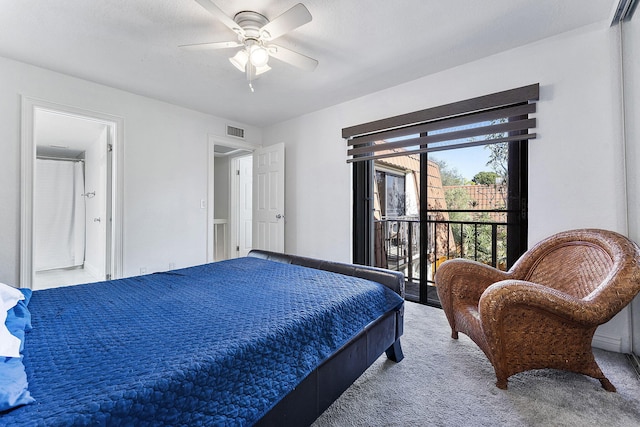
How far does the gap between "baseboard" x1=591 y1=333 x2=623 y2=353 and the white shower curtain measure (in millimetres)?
6784

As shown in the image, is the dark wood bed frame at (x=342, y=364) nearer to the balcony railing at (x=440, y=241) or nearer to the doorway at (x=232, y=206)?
the balcony railing at (x=440, y=241)

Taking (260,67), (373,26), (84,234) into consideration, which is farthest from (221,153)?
(373,26)

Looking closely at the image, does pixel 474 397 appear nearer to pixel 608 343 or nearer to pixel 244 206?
pixel 608 343

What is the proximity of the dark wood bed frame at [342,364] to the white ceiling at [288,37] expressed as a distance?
1.77 meters

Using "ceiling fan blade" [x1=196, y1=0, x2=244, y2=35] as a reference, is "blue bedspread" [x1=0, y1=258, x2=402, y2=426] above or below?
below

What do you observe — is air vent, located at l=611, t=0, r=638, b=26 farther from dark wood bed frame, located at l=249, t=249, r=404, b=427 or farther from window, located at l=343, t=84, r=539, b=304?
dark wood bed frame, located at l=249, t=249, r=404, b=427

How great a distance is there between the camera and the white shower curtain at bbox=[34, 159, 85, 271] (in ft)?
15.3

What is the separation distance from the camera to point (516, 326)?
60.6 inches

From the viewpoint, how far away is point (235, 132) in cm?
421

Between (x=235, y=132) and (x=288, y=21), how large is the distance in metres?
2.76

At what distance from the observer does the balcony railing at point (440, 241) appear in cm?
278

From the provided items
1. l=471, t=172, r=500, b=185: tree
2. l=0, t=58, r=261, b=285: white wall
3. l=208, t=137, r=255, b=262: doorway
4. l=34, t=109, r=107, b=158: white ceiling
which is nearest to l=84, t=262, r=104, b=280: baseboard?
l=0, t=58, r=261, b=285: white wall

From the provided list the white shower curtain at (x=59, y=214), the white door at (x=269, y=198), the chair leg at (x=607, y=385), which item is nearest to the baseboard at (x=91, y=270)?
the white shower curtain at (x=59, y=214)

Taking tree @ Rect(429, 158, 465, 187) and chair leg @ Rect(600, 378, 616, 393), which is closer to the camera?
chair leg @ Rect(600, 378, 616, 393)
